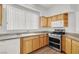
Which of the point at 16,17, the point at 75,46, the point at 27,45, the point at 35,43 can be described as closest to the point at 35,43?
the point at 35,43

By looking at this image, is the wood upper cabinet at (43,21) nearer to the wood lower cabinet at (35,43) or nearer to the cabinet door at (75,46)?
the wood lower cabinet at (35,43)

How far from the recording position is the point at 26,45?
5.15ft

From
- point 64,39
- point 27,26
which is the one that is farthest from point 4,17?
point 64,39

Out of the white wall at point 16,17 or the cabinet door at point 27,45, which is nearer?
the white wall at point 16,17

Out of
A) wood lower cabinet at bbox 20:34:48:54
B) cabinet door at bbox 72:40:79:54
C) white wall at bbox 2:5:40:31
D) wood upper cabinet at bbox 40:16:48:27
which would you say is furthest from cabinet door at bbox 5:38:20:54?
cabinet door at bbox 72:40:79:54

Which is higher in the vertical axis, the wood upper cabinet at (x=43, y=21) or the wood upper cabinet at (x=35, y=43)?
the wood upper cabinet at (x=43, y=21)

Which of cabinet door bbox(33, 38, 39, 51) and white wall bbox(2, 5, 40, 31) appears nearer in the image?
white wall bbox(2, 5, 40, 31)

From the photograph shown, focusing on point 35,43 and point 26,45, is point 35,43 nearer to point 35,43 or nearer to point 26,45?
point 35,43

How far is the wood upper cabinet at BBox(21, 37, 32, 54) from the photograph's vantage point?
1.47 metres

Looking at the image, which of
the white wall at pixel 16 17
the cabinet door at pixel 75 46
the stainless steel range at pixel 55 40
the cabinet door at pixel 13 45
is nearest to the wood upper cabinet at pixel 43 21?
the white wall at pixel 16 17

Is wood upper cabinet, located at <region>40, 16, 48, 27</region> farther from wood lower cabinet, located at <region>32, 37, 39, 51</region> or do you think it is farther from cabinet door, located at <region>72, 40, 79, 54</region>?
cabinet door, located at <region>72, 40, 79, 54</region>

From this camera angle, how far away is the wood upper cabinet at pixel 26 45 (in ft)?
4.82

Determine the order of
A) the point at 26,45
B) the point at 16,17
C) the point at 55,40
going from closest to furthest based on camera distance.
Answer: the point at 16,17 → the point at 26,45 → the point at 55,40
